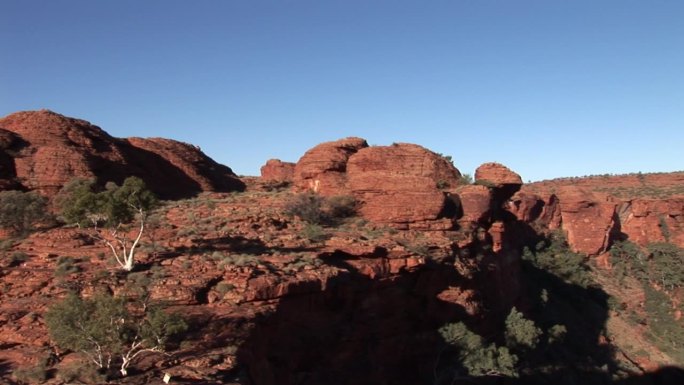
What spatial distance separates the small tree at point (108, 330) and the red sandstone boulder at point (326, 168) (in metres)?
15.6

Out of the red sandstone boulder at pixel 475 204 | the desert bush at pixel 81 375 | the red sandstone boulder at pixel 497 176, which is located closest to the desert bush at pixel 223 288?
the desert bush at pixel 81 375

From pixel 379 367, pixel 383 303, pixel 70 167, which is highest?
pixel 70 167

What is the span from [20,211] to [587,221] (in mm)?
45111

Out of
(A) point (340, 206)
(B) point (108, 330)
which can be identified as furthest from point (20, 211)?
(A) point (340, 206)

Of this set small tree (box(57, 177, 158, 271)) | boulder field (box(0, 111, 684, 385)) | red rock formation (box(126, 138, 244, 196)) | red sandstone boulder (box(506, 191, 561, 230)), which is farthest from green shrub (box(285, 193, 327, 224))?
red sandstone boulder (box(506, 191, 561, 230))

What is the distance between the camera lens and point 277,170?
46.6 m

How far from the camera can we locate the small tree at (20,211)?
68.6 ft

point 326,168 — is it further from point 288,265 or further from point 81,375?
point 81,375

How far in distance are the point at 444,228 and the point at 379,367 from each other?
7.70 metres

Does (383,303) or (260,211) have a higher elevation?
(260,211)

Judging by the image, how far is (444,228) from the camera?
2398cm

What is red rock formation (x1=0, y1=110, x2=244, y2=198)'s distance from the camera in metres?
25.3

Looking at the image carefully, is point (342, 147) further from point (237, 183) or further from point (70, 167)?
point (70, 167)

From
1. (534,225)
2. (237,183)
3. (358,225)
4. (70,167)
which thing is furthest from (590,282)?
(70,167)
